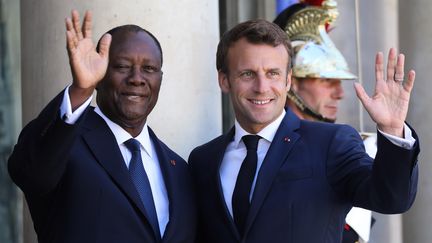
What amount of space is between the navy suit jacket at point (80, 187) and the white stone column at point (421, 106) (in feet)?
12.1

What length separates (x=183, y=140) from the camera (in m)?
4.44

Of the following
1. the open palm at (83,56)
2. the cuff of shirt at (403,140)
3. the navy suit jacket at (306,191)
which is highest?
the open palm at (83,56)

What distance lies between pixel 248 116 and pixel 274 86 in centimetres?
18

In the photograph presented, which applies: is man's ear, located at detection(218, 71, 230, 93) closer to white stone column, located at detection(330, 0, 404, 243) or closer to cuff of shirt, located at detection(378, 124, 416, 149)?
cuff of shirt, located at detection(378, 124, 416, 149)

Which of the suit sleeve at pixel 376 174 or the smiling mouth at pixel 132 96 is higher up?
the smiling mouth at pixel 132 96

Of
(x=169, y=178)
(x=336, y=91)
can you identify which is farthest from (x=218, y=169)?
(x=336, y=91)

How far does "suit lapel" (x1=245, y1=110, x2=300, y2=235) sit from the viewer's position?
3375mm

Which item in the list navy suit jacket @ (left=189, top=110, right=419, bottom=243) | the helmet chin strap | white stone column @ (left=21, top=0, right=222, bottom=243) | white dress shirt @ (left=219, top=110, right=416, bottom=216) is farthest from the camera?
the helmet chin strap

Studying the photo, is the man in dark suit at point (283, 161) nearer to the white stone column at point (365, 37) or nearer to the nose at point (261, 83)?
the nose at point (261, 83)

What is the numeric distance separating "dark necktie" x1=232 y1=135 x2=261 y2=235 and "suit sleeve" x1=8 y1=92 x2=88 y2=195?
2.52 ft

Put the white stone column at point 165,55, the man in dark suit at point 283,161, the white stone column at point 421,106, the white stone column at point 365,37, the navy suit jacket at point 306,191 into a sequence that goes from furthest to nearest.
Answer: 1. the white stone column at point 365,37
2. the white stone column at point 421,106
3. the white stone column at point 165,55
4. the navy suit jacket at point 306,191
5. the man in dark suit at point 283,161

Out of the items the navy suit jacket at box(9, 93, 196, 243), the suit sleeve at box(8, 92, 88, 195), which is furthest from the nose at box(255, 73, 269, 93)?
the suit sleeve at box(8, 92, 88, 195)

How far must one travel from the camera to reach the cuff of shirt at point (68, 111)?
9.85 feet

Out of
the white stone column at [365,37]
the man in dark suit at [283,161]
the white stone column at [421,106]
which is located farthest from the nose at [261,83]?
the white stone column at [365,37]
